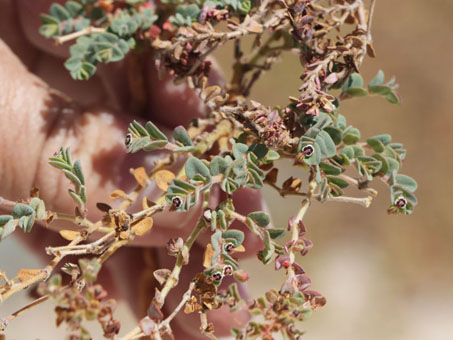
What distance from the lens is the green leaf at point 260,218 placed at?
79 centimetres

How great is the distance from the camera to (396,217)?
3.70 m

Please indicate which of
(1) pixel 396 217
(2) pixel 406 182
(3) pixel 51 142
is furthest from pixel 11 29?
(1) pixel 396 217

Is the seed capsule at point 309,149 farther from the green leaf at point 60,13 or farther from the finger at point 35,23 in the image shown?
the finger at point 35,23

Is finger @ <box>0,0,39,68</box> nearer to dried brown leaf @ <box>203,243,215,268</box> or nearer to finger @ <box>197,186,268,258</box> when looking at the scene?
finger @ <box>197,186,268,258</box>

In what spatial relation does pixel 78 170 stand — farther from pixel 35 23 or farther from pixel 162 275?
pixel 35 23

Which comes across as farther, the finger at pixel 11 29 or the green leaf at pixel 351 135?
the finger at pixel 11 29

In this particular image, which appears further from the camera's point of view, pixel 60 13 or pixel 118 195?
pixel 60 13

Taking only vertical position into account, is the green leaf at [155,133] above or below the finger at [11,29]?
above

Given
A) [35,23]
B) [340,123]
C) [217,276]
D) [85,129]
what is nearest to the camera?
[217,276]

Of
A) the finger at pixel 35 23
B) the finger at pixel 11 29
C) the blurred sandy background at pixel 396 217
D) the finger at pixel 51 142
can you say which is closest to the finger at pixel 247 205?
the finger at pixel 51 142

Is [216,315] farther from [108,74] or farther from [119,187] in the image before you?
[108,74]

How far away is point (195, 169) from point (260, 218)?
125mm

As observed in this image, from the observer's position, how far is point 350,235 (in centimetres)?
378

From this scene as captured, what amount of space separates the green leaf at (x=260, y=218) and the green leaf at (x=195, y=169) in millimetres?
91
